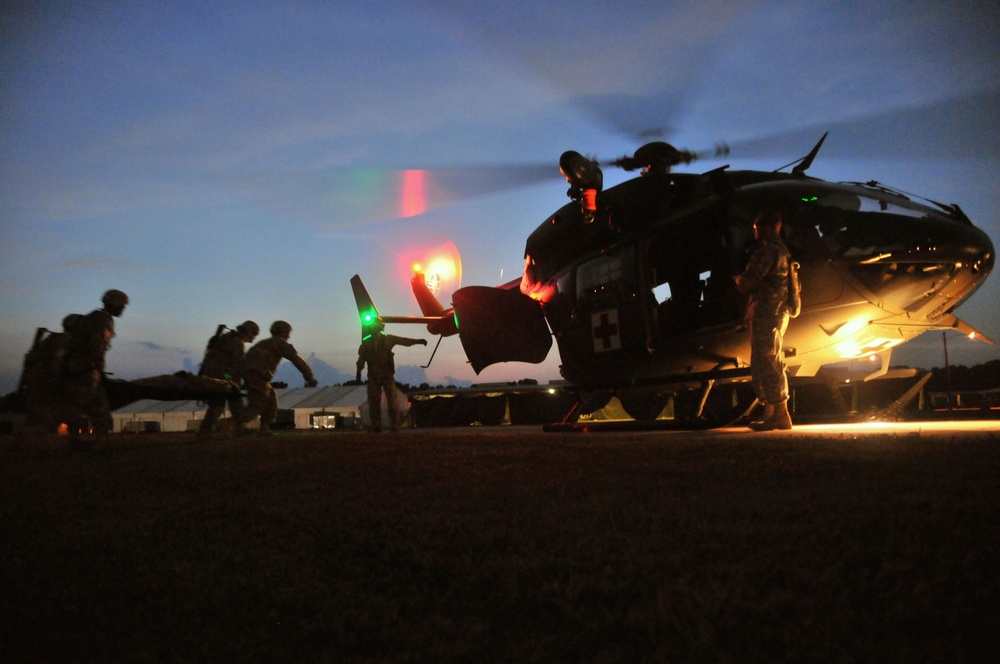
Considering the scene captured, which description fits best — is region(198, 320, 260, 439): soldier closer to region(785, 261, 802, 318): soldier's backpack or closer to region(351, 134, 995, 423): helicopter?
region(351, 134, 995, 423): helicopter

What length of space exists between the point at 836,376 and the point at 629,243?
3186mm

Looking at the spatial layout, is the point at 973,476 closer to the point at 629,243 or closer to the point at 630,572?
the point at 630,572

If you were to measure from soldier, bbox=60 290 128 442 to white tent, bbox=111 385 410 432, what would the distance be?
15.8 meters

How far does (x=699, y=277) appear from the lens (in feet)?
26.3

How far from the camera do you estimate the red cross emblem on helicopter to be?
26.7 ft

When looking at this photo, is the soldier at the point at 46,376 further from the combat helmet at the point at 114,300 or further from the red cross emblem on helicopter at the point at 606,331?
the red cross emblem on helicopter at the point at 606,331

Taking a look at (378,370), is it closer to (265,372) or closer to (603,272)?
(265,372)

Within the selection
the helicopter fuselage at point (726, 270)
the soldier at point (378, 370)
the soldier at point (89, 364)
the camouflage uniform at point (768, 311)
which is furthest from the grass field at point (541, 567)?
the soldier at point (378, 370)

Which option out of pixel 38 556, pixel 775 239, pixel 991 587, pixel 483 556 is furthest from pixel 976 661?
pixel 775 239

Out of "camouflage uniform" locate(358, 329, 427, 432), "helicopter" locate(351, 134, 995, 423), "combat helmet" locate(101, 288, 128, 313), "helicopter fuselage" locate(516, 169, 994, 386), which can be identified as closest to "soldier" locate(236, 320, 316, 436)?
"camouflage uniform" locate(358, 329, 427, 432)

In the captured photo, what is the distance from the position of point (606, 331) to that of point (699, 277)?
1307mm

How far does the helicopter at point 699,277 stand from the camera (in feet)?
20.5

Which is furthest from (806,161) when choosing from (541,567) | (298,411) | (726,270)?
(298,411)

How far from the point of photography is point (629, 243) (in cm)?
791
